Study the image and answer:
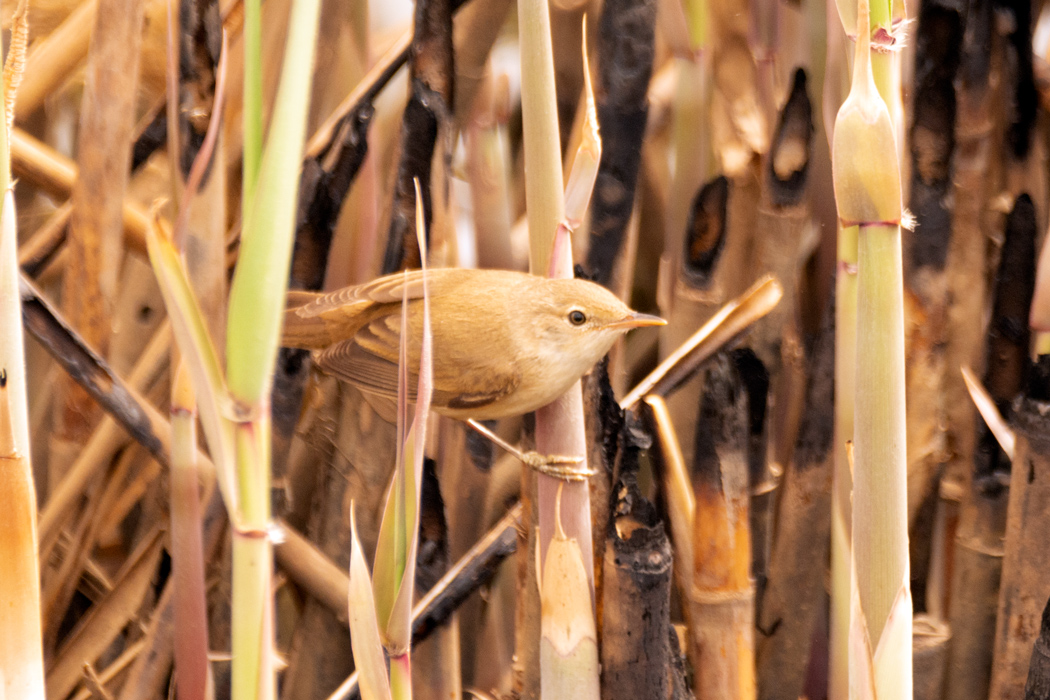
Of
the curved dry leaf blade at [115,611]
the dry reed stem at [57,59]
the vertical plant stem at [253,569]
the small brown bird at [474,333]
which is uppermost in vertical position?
the dry reed stem at [57,59]

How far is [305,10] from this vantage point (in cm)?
40

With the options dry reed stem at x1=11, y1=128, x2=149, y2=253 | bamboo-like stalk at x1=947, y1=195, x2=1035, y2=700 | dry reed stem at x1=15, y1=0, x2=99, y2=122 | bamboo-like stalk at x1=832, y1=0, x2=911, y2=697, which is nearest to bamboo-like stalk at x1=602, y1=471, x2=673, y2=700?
bamboo-like stalk at x1=832, y1=0, x2=911, y2=697

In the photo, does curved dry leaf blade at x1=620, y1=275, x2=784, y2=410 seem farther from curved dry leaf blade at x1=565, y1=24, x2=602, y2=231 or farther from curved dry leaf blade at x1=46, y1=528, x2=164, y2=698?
curved dry leaf blade at x1=46, y1=528, x2=164, y2=698

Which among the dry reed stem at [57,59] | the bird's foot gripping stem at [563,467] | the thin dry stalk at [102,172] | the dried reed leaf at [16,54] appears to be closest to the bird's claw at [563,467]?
the bird's foot gripping stem at [563,467]

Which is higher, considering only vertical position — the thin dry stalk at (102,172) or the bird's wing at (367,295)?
the thin dry stalk at (102,172)

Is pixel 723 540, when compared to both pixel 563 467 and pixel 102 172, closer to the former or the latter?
pixel 563 467

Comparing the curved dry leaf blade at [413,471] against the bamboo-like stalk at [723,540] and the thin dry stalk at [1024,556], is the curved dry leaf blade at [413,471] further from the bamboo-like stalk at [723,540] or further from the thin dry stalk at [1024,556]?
the thin dry stalk at [1024,556]

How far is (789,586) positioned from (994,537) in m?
0.17

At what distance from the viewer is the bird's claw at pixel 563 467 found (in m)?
0.57

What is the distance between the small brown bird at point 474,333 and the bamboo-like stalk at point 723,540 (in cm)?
8

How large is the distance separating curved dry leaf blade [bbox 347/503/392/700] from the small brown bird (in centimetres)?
22

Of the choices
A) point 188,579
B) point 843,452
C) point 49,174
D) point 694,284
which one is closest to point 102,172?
point 49,174

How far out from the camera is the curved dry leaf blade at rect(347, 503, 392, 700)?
446 millimetres

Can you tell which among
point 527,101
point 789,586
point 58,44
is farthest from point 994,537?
point 58,44
